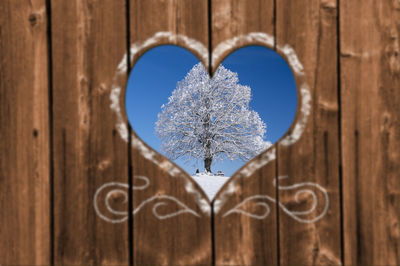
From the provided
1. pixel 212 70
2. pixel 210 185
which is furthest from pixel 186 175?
pixel 210 185

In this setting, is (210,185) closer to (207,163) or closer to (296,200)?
(296,200)

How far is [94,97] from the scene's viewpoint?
137cm

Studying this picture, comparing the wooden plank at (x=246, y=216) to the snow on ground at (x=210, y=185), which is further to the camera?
the snow on ground at (x=210, y=185)

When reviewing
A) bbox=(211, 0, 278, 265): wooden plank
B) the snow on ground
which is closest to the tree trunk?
the snow on ground

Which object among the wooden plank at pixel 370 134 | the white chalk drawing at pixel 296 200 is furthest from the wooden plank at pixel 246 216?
the wooden plank at pixel 370 134

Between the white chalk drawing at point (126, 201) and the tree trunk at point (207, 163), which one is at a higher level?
the tree trunk at point (207, 163)

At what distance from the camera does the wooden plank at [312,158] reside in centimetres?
134

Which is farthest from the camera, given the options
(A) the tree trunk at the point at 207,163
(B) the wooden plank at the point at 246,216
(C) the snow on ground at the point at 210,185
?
(A) the tree trunk at the point at 207,163

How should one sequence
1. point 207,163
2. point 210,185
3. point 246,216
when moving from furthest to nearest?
point 207,163 → point 210,185 → point 246,216

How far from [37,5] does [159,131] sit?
6.19m

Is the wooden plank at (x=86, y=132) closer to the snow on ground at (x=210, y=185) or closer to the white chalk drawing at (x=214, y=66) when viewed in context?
the white chalk drawing at (x=214, y=66)

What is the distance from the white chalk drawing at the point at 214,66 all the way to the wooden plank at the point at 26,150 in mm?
305

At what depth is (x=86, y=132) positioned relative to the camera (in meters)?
1.37

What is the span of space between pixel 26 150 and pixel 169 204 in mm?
609
